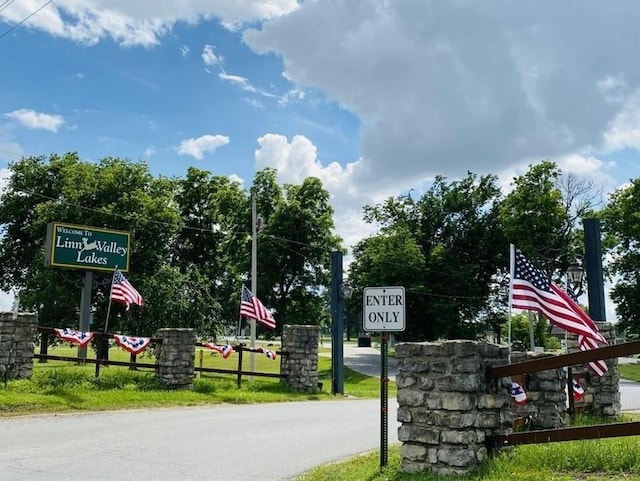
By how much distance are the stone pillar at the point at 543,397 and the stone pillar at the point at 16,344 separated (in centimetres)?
1187

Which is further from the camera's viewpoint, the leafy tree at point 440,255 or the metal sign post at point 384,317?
the leafy tree at point 440,255

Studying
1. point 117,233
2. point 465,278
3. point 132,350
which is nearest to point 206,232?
point 465,278

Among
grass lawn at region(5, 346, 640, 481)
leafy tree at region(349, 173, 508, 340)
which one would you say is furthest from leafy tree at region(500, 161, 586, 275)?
grass lawn at region(5, 346, 640, 481)

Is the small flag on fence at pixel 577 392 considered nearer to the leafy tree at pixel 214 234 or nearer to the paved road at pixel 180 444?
the paved road at pixel 180 444

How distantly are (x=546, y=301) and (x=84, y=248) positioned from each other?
16.5 metres

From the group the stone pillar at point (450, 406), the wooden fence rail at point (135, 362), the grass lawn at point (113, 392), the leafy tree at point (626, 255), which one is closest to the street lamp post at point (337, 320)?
the grass lawn at point (113, 392)

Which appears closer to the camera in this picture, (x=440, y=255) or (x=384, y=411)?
(x=384, y=411)

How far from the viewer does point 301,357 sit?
21438 mm

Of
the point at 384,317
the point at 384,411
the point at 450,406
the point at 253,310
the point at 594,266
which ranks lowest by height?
the point at 384,411

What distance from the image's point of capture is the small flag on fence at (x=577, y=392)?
1230 cm

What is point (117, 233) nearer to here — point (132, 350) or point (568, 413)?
point (132, 350)

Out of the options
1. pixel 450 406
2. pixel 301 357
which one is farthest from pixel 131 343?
pixel 450 406

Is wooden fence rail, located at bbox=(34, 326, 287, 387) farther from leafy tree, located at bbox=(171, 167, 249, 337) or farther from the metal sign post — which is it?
leafy tree, located at bbox=(171, 167, 249, 337)

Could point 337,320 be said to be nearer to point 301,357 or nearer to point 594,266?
point 301,357
